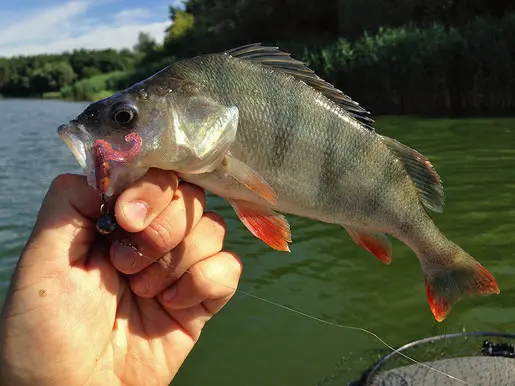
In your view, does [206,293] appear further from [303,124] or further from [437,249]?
[437,249]

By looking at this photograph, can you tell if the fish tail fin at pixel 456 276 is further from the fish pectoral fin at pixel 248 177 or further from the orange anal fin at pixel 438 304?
the fish pectoral fin at pixel 248 177

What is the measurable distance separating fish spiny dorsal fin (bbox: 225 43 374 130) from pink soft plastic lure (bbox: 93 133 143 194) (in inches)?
21.4

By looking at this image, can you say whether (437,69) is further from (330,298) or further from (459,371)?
(459,371)

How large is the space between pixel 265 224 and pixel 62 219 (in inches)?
30.1

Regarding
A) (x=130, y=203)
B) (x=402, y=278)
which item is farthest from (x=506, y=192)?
(x=130, y=203)

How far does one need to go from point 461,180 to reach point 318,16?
30.4 meters

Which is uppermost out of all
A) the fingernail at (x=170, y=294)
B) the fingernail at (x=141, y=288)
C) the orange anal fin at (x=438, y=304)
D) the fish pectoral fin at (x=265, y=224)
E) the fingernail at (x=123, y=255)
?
the fingernail at (x=123, y=255)

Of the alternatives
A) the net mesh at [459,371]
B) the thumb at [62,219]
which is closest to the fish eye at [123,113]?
the thumb at [62,219]

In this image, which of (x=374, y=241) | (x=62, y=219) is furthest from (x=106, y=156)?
(x=374, y=241)

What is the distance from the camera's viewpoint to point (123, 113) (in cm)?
189

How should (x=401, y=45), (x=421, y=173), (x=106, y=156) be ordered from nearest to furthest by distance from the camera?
(x=106, y=156), (x=421, y=173), (x=401, y=45)

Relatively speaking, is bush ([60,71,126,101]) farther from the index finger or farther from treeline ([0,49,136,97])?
the index finger

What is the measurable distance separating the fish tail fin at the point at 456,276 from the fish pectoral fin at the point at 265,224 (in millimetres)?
732

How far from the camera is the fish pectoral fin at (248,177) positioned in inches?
76.4
